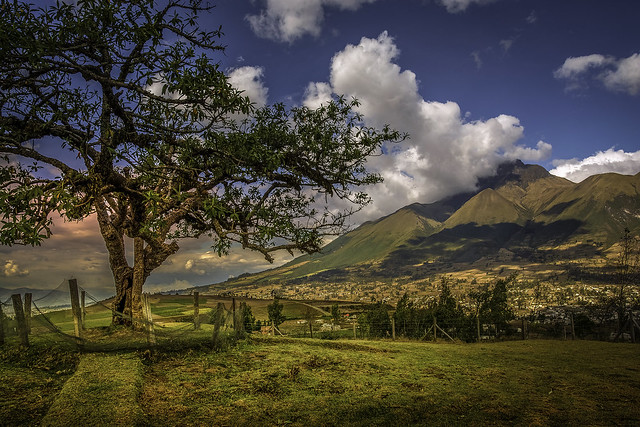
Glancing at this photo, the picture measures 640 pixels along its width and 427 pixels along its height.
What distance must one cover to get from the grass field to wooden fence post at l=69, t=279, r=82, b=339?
0.83 m

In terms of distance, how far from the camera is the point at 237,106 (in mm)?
10406

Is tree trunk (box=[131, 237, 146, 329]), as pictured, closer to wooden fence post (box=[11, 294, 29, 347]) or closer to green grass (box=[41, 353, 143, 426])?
wooden fence post (box=[11, 294, 29, 347])

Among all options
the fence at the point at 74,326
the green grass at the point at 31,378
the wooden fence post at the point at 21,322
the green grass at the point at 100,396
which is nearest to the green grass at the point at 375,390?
the green grass at the point at 100,396

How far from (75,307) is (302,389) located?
858cm

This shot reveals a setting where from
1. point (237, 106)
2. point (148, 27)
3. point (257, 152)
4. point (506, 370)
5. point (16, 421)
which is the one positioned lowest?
point (506, 370)

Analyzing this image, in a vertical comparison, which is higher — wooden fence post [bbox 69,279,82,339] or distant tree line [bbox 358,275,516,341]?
wooden fence post [bbox 69,279,82,339]

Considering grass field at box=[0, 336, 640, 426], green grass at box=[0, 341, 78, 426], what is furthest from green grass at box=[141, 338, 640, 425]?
green grass at box=[0, 341, 78, 426]

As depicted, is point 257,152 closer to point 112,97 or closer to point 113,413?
point 112,97

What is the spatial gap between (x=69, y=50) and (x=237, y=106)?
4.43 meters

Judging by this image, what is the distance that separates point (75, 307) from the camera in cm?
1258

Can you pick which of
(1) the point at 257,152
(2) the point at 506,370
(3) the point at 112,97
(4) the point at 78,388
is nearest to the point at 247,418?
(4) the point at 78,388

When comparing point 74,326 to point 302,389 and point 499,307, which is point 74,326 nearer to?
point 302,389

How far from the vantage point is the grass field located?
7.66 meters

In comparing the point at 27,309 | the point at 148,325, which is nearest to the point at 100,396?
the point at 148,325
